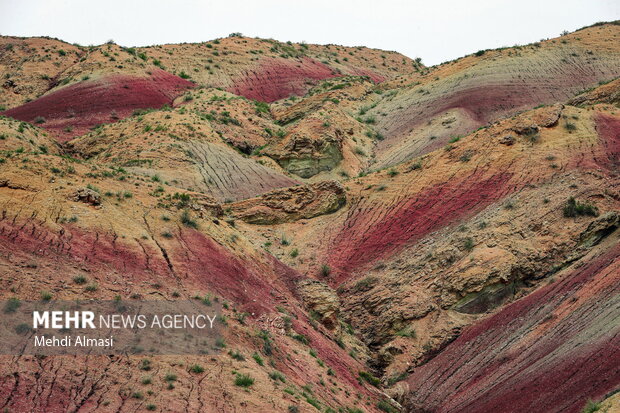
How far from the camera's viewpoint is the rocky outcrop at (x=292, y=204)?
4331 cm

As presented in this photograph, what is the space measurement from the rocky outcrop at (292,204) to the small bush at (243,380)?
20074mm

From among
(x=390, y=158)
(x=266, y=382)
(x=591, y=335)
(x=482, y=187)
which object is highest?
(x=390, y=158)

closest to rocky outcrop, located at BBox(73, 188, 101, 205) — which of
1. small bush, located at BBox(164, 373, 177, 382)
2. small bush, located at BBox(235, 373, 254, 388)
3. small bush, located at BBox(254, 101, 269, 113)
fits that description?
small bush, located at BBox(164, 373, 177, 382)

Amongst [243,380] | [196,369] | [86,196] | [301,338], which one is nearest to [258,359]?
[243,380]

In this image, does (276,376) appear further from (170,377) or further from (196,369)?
(170,377)

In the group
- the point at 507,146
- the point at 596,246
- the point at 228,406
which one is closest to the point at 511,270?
the point at 596,246

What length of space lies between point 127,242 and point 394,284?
13.0 meters

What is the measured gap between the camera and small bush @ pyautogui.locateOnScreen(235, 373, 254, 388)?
75.6 feet

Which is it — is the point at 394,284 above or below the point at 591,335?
above

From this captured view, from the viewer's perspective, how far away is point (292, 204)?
43875 mm

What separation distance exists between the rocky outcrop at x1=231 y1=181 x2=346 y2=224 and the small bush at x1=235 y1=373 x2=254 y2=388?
Result: 20.1 m

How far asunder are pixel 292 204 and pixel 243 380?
21364mm

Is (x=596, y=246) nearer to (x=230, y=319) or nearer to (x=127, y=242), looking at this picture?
(x=230, y=319)

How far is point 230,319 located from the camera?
27109mm
